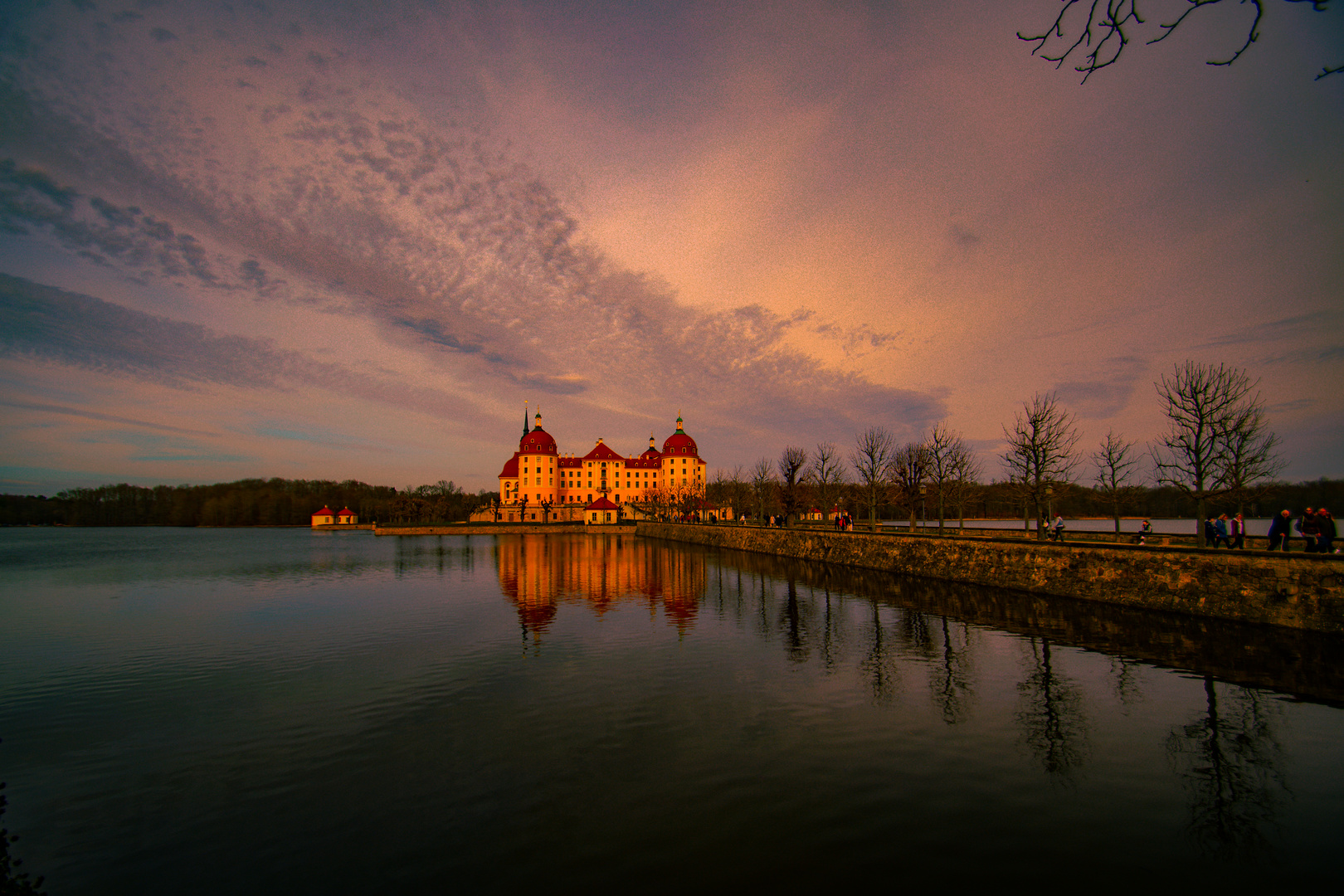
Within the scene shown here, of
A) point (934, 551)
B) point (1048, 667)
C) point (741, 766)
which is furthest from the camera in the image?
point (934, 551)

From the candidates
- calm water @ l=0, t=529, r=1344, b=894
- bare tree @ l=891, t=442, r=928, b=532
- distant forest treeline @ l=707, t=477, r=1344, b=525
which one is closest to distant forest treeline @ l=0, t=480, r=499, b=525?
distant forest treeline @ l=707, t=477, r=1344, b=525

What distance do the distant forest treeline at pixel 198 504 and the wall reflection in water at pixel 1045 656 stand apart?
445ft

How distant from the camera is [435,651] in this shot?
57.0 feet

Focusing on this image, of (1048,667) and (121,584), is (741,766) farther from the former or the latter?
(121,584)

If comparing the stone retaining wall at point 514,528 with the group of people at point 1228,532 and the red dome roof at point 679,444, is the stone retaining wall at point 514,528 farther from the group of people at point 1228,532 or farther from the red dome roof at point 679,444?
the group of people at point 1228,532

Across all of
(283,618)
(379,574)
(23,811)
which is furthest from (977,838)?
(379,574)

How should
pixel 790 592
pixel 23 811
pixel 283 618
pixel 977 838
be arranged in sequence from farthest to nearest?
pixel 790 592
pixel 283 618
pixel 23 811
pixel 977 838

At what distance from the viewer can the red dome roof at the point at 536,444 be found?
370 ft

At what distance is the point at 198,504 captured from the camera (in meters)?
164

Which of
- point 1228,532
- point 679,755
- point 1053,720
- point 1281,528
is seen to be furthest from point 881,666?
point 1228,532

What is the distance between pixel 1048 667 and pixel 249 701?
19.4m

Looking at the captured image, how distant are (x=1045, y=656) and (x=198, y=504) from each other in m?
209

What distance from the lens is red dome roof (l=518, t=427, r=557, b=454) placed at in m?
113

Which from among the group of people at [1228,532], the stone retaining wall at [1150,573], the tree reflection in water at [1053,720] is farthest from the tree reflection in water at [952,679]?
the group of people at [1228,532]
